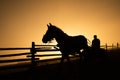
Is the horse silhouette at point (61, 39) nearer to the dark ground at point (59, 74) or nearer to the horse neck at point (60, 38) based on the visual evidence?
the horse neck at point (60, 38)

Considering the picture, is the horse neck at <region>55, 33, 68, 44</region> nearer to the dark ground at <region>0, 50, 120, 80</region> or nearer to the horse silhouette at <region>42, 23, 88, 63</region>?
the horse silhouette at <region>42, 23, 88, 63</region>

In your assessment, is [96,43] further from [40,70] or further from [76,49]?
[40,70]

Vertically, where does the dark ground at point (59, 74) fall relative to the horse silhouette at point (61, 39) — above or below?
below

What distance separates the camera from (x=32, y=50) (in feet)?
40.4

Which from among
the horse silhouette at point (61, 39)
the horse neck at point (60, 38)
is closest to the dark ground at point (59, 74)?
the horse silhouette at point (61, 39)

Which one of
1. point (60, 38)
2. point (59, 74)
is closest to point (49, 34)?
point (60, 38)

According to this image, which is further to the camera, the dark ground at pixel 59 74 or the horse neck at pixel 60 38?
the horse neck at pixel 60 38

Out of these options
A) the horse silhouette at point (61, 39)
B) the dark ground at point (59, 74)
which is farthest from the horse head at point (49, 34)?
the dark ground at point (59, 74)

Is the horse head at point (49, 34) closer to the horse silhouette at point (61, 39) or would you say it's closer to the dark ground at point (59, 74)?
the horse silhouette at point (61, 39)

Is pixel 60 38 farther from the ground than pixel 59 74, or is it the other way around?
pixel 60 38

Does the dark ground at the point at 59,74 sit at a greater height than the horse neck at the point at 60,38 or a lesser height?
lesser

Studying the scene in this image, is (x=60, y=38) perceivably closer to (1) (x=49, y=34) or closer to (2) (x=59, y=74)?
(1) (x=49, y=34)

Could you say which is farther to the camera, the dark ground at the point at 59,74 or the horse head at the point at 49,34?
the horse head at the point at 49,34

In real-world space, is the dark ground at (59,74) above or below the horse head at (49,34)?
below
